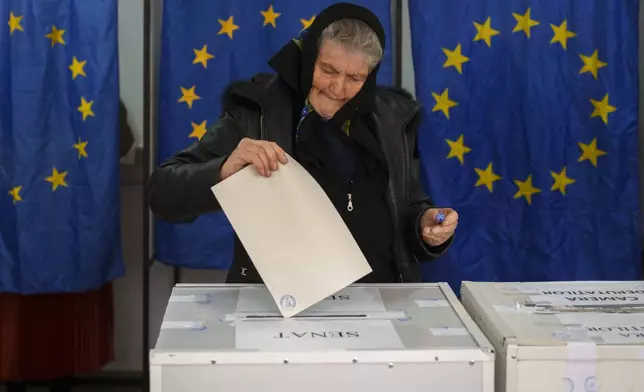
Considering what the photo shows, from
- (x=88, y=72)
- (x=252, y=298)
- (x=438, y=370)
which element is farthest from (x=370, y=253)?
(x=88, y=72)

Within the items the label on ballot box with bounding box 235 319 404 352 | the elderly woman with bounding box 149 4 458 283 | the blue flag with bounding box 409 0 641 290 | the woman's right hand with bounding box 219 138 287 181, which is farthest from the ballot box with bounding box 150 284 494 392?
→ the blue flag with bounding box 409 0 641 290

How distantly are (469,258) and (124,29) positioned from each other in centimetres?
158

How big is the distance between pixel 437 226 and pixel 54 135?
1.62m

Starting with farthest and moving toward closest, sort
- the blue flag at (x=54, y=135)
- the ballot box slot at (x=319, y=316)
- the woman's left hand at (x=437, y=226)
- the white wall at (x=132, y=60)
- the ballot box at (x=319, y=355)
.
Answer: the white wall at (x=132, y=60) → the blue flag at (x=54, y=135) → the woman's left hand at (x=437, y=226) → the ballot box slot at (x=319, y=316) → the ballot box at (x=319, y=355)

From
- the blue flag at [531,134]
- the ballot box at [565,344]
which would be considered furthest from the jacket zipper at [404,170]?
the blue flag at [531,134]

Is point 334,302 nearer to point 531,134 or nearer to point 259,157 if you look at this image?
point 259,157

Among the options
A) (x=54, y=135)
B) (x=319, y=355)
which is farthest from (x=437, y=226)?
(x=54, y=135)

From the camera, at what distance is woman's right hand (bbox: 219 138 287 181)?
1.15 meters

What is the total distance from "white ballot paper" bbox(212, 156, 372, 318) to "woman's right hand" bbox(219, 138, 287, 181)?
0.01 m

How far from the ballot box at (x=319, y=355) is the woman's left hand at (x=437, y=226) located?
1.02ft

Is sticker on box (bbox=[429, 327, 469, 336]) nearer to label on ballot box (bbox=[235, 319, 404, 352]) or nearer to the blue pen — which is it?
label on ballot box (bbox=[235, 319, 404, 352])

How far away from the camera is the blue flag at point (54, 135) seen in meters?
2.46

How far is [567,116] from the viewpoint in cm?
249

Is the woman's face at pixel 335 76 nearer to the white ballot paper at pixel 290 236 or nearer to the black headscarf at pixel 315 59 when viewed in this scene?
the black headscarf at pixel 315 59
